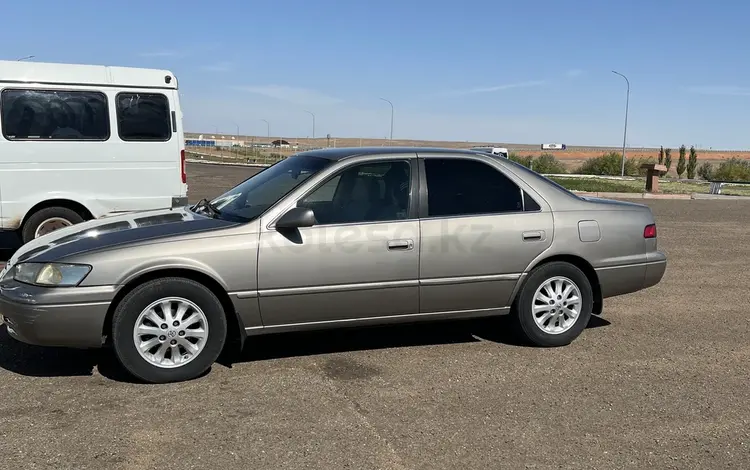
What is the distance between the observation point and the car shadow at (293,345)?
16.1 ft

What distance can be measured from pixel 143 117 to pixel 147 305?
5.28 metres

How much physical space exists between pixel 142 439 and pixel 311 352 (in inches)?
70.6

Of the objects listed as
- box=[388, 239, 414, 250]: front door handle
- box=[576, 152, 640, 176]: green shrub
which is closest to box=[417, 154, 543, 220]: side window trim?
box=[388, 239, 414, 250]: front door handle

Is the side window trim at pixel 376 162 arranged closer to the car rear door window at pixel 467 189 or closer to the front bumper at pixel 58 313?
the car rear door window at pixel 467 189

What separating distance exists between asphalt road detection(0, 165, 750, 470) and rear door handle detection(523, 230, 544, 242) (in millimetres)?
894

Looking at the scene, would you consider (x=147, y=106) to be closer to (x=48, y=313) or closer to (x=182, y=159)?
(x=182, y=159)

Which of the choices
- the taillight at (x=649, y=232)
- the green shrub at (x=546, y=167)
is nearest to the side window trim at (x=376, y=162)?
the taillight at (x=649, y=232)

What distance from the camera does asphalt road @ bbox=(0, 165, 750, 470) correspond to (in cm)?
366

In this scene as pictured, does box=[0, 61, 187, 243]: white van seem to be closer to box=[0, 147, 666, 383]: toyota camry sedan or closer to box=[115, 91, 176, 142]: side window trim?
box=[115, 91, 176, 142]: side window trim

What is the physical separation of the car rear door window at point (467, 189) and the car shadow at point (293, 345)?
97 cm

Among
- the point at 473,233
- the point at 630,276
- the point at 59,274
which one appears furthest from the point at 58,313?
the point at 630,276

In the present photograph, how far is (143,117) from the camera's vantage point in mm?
9156

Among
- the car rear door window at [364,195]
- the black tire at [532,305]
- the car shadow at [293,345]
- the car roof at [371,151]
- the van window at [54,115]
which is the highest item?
the van window at [54,115]

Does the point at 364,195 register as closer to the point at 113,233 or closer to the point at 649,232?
the point at 113,233
